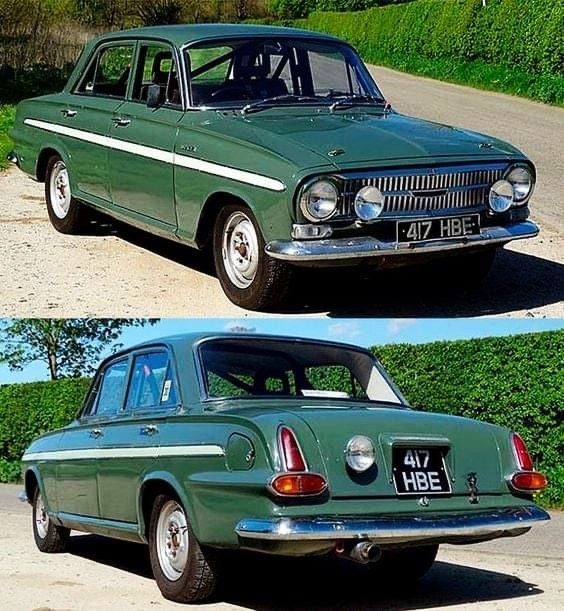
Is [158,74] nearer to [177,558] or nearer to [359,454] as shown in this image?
[177,558]

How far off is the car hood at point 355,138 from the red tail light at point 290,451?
2.58 metres

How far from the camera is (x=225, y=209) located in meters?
8.09

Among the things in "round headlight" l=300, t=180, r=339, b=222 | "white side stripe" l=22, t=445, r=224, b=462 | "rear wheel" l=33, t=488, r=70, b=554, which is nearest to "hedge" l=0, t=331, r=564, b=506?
"round headlight" l=300, t=180, r=339, b=222

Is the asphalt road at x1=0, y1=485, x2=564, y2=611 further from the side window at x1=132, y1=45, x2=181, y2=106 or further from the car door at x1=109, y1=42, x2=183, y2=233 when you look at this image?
the side window at x1=132, y1=45, x2=181, y2=106

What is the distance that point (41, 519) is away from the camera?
340 inches

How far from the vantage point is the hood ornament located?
220 inches

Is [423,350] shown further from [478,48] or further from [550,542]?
[478,48]

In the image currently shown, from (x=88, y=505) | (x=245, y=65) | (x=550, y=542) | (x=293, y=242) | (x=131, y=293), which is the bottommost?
(x=550, y=542)

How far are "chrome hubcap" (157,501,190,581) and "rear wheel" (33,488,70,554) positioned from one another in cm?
243

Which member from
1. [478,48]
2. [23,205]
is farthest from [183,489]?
[478,48]

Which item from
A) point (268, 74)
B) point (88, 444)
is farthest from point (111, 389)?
point (268, 74)

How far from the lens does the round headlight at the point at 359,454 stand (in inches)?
207

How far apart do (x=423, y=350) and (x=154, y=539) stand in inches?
299

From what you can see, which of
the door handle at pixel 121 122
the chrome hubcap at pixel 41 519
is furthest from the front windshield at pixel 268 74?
the chrome hubcap at pixel 41 519
